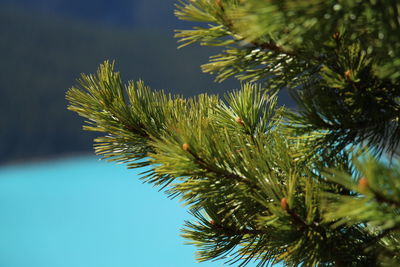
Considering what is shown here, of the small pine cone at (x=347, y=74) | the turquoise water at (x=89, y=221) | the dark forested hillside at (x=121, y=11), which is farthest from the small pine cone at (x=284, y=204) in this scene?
the dark forested hillside at (x=121, y=11)

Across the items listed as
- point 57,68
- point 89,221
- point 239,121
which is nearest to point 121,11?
point 57,68

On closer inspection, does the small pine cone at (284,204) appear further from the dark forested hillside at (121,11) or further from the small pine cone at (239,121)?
the dark forested hillside at (121,11)

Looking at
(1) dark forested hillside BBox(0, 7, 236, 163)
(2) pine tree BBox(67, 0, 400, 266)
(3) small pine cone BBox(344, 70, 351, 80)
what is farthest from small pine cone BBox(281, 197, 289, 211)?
(1) dark forested hillside BBox(0, 7, 236, 163)

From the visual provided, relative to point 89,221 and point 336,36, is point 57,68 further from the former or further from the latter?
point 336,36

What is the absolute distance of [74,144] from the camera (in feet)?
38.1

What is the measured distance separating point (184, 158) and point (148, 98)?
0.55 feet

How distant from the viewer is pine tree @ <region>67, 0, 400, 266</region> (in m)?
0.43

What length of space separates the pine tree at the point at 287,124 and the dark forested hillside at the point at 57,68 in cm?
979

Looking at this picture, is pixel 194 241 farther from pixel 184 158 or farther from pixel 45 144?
pixel 45 144

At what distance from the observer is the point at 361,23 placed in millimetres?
428

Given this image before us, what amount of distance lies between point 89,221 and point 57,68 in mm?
9841

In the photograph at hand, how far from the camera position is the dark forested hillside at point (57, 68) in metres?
11.5

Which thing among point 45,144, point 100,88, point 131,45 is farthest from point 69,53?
point 100,88

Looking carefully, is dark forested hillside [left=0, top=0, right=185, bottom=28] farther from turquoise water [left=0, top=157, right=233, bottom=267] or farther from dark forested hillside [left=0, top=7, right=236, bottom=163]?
turquoise water [left=0, top=157, right=233, bottom=267]
